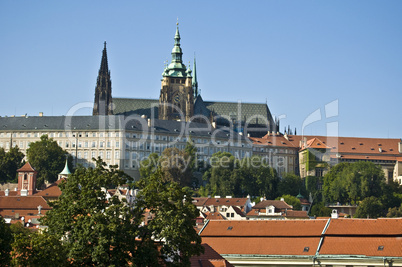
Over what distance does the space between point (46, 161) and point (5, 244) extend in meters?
121

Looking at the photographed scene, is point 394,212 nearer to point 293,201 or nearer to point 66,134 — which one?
point 293,201

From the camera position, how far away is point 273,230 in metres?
70.4

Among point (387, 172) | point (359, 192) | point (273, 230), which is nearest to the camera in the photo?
point (273, 230)

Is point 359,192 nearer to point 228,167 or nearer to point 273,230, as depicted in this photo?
point 228,167

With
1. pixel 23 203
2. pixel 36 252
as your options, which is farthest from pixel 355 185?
pixel 36 252

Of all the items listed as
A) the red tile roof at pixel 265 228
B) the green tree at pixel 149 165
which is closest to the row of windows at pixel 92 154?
the green tree at pixel 149 165

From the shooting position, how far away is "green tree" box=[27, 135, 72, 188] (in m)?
168

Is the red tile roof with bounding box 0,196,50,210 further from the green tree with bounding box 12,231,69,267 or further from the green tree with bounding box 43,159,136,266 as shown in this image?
the green tree with bounding box 12,231,69,267

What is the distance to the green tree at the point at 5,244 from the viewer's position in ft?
159

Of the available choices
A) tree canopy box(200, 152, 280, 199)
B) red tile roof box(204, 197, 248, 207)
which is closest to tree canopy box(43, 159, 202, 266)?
red tile roof box(204, 197, 248, 207)

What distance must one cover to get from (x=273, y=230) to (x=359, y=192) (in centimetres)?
9803

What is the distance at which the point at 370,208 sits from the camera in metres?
153

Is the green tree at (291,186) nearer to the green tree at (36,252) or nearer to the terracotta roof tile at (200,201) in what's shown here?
the terracotta roof tile at (200,201)

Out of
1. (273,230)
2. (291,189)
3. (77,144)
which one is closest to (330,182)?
(291,189)
